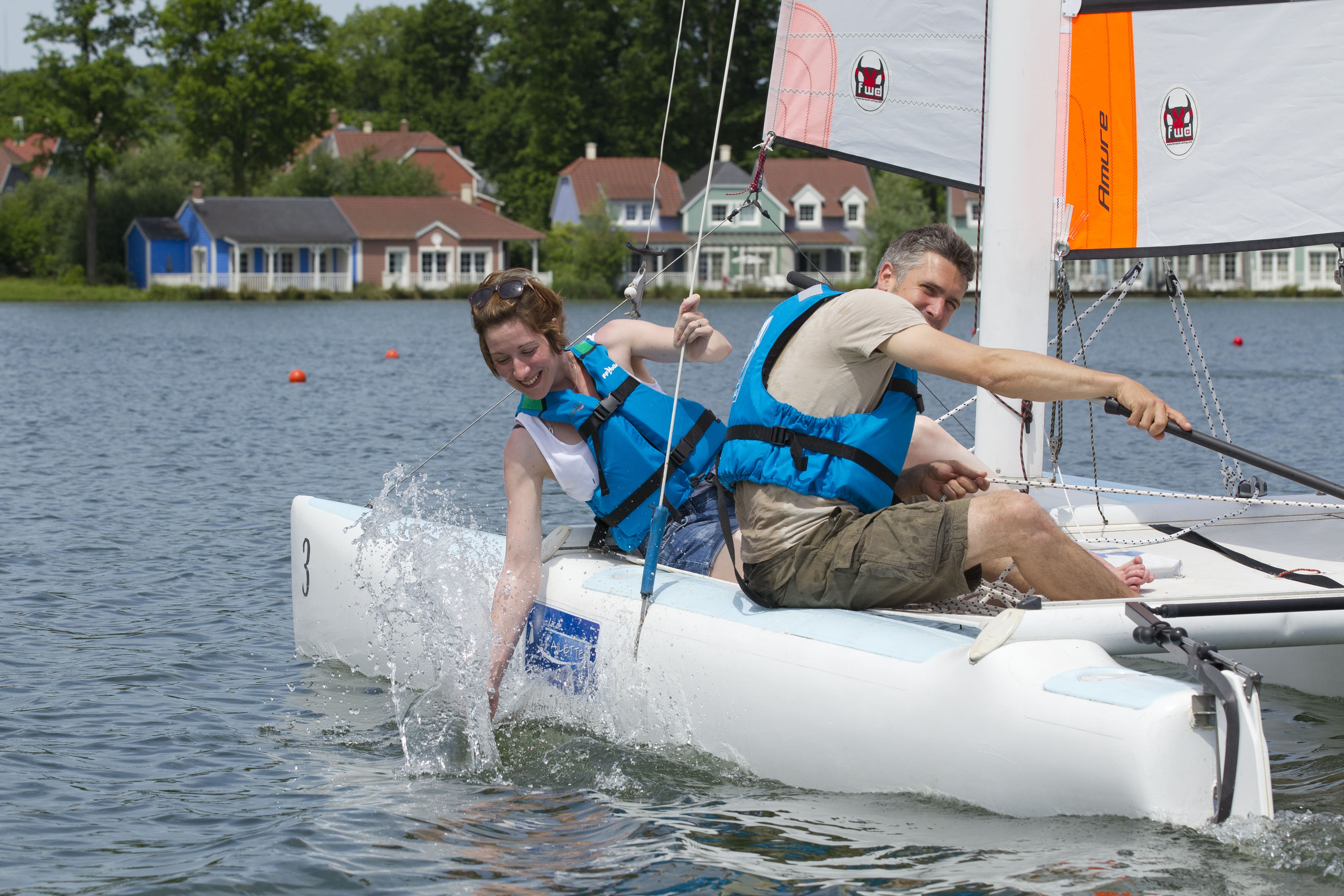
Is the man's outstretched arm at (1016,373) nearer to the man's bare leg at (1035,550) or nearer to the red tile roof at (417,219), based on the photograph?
the man's bare leg at (1035,550)

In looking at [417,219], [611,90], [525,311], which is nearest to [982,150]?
[525,311]

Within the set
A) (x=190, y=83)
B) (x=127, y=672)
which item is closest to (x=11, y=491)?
(x=127, y=672)

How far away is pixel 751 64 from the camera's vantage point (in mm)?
55531

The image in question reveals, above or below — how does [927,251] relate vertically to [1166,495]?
above

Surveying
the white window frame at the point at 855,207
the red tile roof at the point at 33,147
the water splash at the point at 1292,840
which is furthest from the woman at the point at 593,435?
the white window frame at the point at 855,207

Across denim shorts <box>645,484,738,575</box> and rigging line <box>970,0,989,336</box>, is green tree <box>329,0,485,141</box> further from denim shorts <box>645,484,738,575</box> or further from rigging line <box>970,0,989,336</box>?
denim shorts <box>645,484,738,575</box>

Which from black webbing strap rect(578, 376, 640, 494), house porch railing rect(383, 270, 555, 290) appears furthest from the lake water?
house porch railing rect(383, 270, 555, 290)

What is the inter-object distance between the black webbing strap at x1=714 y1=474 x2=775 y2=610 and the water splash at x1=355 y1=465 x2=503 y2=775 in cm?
83

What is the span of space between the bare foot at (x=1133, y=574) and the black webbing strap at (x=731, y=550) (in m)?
0.90

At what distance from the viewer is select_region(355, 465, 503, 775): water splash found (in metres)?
4.30

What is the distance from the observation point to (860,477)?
3660mm

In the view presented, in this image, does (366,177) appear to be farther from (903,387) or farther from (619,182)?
(903,387)

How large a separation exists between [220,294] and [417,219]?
7.52 meters

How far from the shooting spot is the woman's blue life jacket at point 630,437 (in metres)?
4.10
